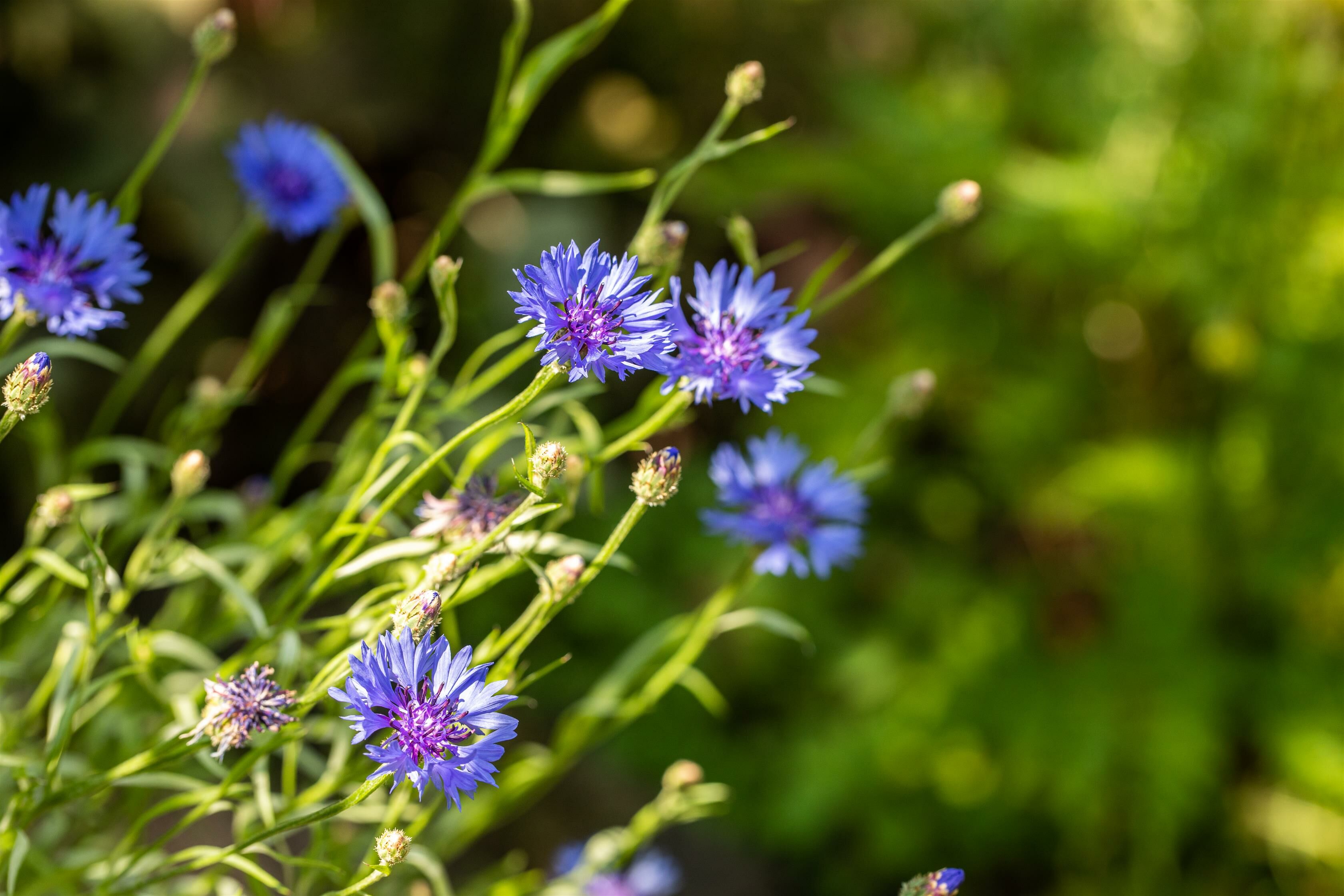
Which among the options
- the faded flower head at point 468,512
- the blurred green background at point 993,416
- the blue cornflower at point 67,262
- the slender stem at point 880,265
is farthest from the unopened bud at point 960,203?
the blurred green background at point 993,416

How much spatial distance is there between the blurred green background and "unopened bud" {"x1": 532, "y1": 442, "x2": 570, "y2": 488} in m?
0.93

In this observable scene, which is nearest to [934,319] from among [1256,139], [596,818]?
[1256,139]

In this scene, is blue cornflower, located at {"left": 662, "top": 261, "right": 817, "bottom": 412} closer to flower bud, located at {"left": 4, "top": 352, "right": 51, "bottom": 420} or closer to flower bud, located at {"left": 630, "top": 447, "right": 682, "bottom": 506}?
flower bud, located at {"left": 630, "top": 447, "right": 682, "bottom": 506}

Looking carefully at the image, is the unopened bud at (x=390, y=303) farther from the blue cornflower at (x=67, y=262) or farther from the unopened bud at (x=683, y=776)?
the unopened bud at (x=683, y=776)

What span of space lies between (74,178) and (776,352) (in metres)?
1.07

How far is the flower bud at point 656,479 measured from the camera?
0.33m

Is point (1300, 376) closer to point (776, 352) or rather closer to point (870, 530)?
point (870, 530)

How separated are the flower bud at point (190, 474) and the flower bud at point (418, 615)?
16cm

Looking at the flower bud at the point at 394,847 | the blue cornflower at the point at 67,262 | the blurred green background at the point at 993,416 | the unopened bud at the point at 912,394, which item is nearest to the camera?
the flower bud at the point at 394,847

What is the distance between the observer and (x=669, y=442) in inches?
43.1

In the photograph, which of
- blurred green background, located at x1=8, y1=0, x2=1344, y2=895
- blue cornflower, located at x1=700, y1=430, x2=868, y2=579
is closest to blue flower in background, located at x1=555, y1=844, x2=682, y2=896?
blue cornflower, located at x1=700, y1=430, x2=868, y2=579

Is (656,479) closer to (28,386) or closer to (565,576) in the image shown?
(565,576)

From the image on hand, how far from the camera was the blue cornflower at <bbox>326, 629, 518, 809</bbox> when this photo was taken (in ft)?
0.98

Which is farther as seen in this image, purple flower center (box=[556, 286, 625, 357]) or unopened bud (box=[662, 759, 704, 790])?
unopened bud (box=[662, 759, 704, 790])
